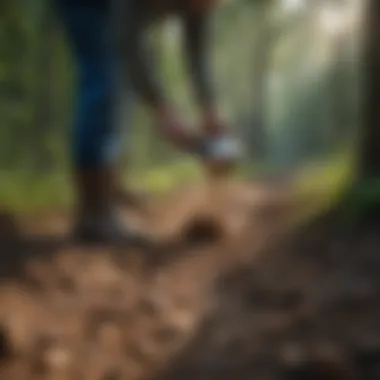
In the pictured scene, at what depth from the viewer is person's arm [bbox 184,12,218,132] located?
1193 mm

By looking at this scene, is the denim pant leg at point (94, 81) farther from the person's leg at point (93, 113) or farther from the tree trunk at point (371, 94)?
the tree trunk at point (371, 94)

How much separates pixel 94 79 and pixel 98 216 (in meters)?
0.17

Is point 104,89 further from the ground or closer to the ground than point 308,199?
further from the ground

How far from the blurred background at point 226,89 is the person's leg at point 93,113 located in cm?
7

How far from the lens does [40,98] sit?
1208 mm

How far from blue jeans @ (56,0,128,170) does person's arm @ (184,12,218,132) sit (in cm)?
18

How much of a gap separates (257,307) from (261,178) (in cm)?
68

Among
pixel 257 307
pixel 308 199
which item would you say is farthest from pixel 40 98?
pixel 257 307

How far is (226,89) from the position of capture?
133 centimetres

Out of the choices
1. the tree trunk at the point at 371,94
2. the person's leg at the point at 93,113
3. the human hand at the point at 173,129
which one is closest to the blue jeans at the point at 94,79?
the person's leg at the point at 93,113

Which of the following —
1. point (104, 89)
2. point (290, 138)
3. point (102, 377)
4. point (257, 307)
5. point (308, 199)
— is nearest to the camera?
point (102, 377)

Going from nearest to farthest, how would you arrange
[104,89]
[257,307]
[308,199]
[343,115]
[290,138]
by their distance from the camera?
[257,307]
[104,89]
[308,199]
[343,115]
[290,138]

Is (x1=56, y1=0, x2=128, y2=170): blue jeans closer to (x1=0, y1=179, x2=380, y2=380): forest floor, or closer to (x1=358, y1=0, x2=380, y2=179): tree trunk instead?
(x1=0, y1=179, x2=380, y2=380): forest floor

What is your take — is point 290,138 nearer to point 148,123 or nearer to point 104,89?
point 148,123
